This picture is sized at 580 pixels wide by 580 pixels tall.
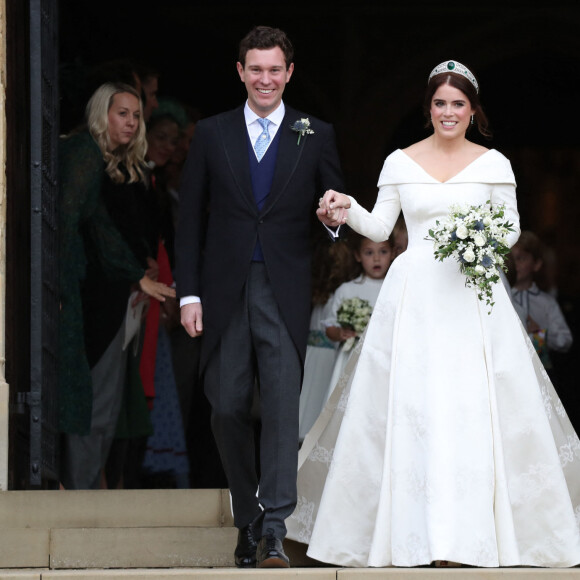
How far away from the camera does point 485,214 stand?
20.9 feet

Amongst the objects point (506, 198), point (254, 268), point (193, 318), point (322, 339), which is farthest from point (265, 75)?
point (322, 339)

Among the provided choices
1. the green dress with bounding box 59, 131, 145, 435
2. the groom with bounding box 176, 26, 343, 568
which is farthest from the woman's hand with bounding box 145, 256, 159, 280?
the groom with bounding box 176, 26, 343, 568

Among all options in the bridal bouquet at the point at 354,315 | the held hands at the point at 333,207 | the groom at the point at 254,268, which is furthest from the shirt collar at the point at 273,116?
the bridal bouquet at the point at 354,315

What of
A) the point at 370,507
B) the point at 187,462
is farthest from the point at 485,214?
the point at 187,462

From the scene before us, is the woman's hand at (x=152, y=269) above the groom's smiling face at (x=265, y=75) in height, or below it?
below

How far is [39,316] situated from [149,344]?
2436 millimetres

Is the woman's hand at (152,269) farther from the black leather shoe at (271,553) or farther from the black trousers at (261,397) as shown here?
the black leather shoe at (271,553)

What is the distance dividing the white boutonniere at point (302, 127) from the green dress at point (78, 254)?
10.4ft

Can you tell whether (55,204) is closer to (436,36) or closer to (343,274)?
(343,274)

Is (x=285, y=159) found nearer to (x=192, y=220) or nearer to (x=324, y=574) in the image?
(x=192, y=220)

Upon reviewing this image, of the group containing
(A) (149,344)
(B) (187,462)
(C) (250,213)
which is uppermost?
(C) (250,213)

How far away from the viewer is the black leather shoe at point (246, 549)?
628 cm

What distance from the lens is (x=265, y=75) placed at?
637 centimetres

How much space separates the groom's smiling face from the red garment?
4.05m
